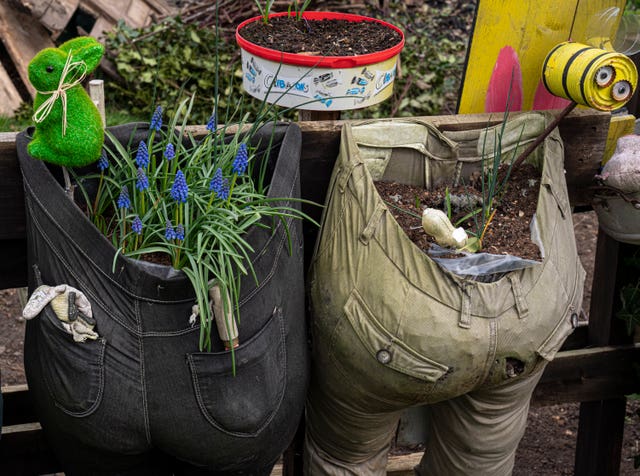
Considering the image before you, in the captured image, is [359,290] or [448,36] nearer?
[359,290]

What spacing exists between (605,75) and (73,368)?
4.35 ft

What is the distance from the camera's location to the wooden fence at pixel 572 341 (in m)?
2.04

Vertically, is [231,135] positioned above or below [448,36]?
above

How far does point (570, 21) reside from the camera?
221 cm

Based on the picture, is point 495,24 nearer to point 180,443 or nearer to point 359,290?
point 359,290

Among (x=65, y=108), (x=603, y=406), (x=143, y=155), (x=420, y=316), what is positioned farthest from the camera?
(x=603, y=406)

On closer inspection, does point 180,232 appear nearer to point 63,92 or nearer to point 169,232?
point 169,232

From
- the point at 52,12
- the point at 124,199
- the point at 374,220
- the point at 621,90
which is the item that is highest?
the point at 621,90

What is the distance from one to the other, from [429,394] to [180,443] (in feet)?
1.85

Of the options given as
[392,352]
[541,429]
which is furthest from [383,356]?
[541,429]

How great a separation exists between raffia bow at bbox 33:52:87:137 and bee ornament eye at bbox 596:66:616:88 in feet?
3.74

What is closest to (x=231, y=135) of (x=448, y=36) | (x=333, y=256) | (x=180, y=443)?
(x=333, y=256)


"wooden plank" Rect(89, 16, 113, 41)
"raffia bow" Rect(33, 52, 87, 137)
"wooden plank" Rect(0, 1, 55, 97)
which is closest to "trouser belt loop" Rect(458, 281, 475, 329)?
"raffia bow" Rect(33, 52, 87, 137)

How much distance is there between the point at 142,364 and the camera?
157 cm
